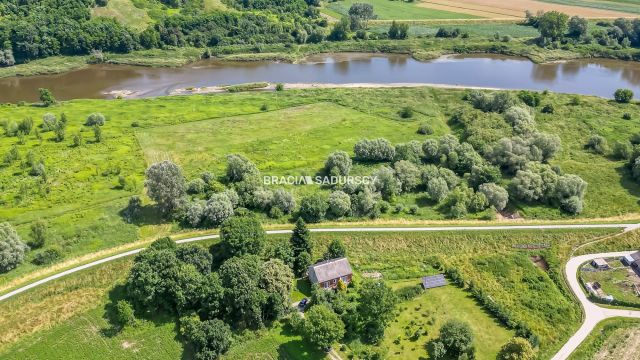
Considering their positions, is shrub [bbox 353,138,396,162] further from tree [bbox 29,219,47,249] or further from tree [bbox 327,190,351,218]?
tree [bbox 29,219,47,249]

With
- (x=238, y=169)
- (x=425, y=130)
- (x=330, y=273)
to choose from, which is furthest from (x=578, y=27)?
(x=330, y=273)

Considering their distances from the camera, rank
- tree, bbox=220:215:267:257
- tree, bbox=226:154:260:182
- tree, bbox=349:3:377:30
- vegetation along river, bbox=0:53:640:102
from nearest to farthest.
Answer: tree, bbox=220:215:267:257 → tree, bbox=226:154:260:182 → vegetation along river, bbox=0:53:640:102 → tree, bbox=349:3:377:30

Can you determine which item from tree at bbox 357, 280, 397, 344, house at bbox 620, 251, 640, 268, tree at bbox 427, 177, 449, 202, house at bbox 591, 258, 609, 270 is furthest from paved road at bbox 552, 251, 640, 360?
tree at bbox 427, 177, 449, 202

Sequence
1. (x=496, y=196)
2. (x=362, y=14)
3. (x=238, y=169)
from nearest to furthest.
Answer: (x=496, y=196), (x=238, y=169), (x=362, y=14)

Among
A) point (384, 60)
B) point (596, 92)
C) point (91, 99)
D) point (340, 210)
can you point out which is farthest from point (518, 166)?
point (91, 99)

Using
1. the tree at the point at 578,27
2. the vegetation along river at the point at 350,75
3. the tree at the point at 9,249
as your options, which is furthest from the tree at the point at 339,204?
the tree at the point at 578,27

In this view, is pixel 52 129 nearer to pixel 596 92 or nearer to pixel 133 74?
pixel 133 74

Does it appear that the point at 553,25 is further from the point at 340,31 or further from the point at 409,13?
the point at 340,31
